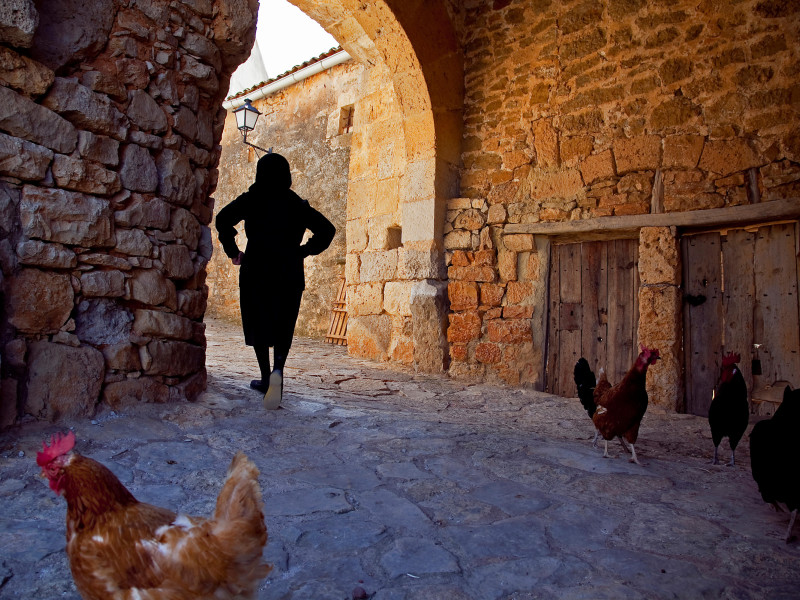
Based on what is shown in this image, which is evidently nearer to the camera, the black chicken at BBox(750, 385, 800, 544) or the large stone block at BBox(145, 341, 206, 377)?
the black chicken at BBox(750, 385, 800, 544)

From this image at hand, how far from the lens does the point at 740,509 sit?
7.22 ft

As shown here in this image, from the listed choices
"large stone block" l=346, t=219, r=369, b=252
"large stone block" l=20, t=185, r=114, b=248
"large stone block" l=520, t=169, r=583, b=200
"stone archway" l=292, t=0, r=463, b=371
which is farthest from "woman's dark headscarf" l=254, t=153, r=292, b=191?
"large stone block" l=346, t=219, r=369, b=252

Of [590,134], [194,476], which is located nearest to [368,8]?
[590,134]

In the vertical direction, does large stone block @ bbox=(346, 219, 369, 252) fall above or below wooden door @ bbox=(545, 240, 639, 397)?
above

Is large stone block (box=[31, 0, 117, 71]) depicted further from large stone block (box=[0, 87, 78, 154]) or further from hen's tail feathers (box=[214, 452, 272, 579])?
hen's tail feathers (box=[214, 452, 272, 579])

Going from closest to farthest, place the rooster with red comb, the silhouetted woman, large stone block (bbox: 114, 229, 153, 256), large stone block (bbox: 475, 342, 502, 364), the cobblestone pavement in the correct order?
the rooster with red comb < the cobblestone pavement < large stone block (bbox: 114, 229, 153, 256) < the silhouetted woman < large stone block (bbox: 475, 342, 502, 364)

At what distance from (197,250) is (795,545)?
10.9 ft

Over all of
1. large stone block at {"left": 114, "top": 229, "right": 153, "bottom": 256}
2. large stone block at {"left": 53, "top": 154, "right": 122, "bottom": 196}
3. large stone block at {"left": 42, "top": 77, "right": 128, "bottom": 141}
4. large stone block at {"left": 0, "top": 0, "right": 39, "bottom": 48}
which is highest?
large stone block at {"left": 0, "top": 0, "right": 39, "bottom": 48}

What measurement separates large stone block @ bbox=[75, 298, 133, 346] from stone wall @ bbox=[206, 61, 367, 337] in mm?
7579

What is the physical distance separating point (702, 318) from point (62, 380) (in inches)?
187

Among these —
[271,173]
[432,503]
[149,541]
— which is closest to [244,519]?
[149,541]

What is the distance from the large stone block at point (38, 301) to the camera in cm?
252

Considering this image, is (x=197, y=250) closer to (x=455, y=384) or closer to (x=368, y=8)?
(x=455, y=384)

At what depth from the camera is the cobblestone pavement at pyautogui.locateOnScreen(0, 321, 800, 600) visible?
1555mm
